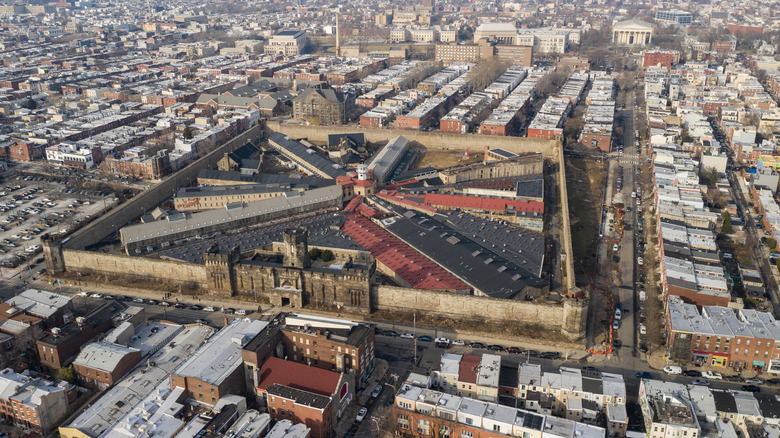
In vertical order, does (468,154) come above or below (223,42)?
below

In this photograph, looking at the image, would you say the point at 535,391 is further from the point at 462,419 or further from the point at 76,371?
the point at 76,371

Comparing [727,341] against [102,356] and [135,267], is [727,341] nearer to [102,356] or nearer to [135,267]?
[102,356]

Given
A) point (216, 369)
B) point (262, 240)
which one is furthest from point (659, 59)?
point (216, 369)

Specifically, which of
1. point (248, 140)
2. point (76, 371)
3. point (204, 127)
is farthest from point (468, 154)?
point (76, 371)

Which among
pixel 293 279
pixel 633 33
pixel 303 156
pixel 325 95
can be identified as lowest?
pixel 293 279

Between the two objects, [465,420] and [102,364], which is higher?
[102,364]

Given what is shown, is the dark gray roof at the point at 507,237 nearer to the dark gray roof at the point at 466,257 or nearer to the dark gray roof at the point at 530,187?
the dark gray roof at the point at 466,257

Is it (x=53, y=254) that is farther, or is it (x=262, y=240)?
(x=262, y=240)
